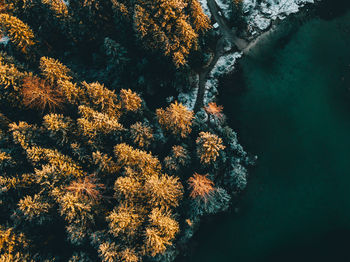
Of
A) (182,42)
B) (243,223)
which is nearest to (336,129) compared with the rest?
(243,223)

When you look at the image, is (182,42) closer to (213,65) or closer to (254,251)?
(213,65)

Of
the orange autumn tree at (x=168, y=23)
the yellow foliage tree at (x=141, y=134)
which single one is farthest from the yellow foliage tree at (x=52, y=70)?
the yellow foliage tree at (x=141, y=134)

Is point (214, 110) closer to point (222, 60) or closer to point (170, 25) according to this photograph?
point (222, 60)

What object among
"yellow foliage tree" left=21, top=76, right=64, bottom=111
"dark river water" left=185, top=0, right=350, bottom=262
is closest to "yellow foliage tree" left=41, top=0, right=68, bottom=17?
"yellow foliage tree" left=21, top=76, right=64, bottom=111

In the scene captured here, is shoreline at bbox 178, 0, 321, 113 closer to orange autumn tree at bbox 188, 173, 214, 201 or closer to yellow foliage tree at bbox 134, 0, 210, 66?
yellow foliage tree at bbox 134, 0, 210, 66

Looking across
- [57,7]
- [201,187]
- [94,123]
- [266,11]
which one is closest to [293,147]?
[201,187]

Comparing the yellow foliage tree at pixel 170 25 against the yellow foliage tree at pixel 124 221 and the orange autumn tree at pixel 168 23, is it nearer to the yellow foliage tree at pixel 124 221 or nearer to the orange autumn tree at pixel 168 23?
the orange autumn tree at pixel 168 23
